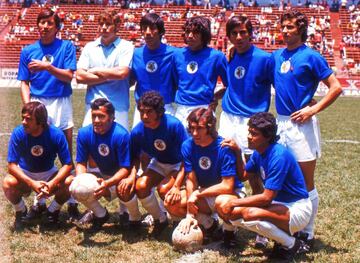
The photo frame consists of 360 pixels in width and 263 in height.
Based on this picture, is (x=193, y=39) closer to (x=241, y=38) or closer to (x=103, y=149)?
(x=241, y=38)

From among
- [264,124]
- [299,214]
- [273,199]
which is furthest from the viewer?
[273,199]

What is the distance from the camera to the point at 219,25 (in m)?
42.1

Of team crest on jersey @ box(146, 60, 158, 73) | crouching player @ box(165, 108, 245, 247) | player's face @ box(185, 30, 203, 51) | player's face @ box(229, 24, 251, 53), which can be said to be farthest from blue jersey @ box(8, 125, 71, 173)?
player's face @ box(229, 24, 251, 53)

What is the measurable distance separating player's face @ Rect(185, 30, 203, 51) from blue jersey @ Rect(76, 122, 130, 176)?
1.09 meters

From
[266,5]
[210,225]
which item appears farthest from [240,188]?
[266,5]

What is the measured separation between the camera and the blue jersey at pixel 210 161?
513 centimetres

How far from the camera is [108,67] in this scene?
5.93 meters

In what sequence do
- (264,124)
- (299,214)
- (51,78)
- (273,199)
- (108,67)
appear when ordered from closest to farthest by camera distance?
(264,124) → (299,214) → (273,199) → (108,67) → (51,78)

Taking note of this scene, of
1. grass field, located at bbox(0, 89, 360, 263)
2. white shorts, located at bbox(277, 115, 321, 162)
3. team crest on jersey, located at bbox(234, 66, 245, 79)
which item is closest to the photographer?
grass field, located at bbox(0, 89, 360, 263)

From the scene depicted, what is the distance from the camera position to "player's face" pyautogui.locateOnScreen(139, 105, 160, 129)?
5.26 m

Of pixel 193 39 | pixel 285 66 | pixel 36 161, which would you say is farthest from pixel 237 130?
pixel 36 161

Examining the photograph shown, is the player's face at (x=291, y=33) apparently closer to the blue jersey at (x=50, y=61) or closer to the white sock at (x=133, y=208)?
the white sock at (x=133, y=208)

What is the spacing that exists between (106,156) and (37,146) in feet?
2.37

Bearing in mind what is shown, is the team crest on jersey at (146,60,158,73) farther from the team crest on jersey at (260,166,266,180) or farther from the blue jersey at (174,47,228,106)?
the team crest on jersey at (260,166,266,180)
